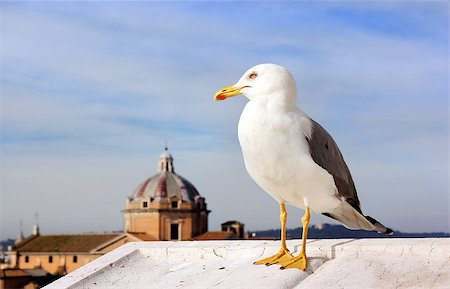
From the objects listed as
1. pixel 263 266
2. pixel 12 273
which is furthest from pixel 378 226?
pixel 12 273

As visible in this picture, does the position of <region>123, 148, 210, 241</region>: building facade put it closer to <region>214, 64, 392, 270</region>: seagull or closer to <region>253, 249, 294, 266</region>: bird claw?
<region>253, 249, 294, 266</region>: bird claw

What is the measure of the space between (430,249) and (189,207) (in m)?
43.6

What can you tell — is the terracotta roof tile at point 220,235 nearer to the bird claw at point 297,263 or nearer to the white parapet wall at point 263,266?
the white parapet wall at point 263,266

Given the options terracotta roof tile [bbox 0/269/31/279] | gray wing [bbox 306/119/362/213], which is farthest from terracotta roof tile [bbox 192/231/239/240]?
gray wing [bbox 306/119/362/213]

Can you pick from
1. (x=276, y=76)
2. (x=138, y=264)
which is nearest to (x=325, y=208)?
(x=276, y=76)

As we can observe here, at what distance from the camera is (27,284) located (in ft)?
145

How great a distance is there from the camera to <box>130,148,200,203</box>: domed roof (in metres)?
48.2

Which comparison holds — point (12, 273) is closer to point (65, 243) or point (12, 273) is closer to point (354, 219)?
point (65, 243)

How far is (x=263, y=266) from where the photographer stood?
4781mm

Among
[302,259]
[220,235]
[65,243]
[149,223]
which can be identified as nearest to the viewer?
[302,259]

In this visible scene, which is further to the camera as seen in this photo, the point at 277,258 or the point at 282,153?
the point at 277,258

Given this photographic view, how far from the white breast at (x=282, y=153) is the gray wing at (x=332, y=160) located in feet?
0.16

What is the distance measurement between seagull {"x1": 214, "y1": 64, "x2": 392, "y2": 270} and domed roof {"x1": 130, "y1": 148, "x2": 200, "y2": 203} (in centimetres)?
4320

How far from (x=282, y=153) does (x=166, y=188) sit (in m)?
44.1
